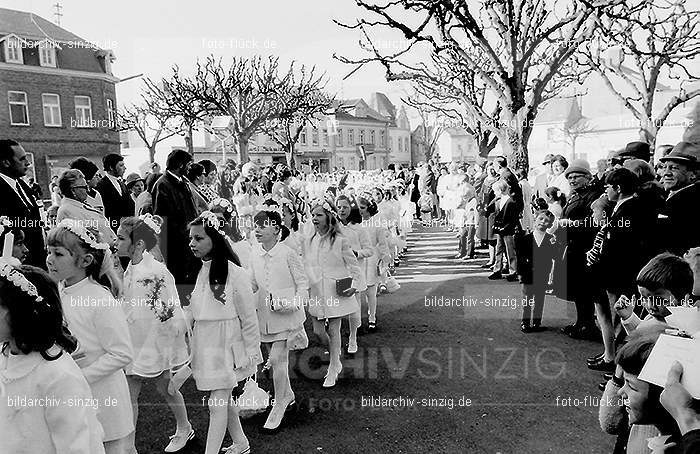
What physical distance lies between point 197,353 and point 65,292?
1.02m

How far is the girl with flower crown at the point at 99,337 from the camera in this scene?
2787 millimetres

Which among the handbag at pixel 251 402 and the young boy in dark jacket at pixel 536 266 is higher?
the young boy in dark jacket at pixel 536 266

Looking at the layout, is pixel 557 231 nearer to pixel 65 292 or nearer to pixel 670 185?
pixel 670 185

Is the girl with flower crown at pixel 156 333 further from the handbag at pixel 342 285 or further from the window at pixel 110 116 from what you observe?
the window at pixel 110 116

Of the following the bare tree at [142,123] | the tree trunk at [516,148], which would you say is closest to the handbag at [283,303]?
the tree trunk at [516,148]

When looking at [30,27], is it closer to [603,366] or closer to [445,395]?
[445,395]

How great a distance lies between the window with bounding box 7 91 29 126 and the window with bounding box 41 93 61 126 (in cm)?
92

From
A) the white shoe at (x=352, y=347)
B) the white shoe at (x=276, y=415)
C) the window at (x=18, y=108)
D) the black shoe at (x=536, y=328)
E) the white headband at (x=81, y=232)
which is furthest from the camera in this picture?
the window at (x=18, y=108)

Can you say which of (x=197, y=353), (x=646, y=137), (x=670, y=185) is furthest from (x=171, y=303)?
(x=646, y=137)

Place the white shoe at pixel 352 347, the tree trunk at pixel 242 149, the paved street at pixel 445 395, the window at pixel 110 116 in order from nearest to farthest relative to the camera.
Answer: the paved street at pixel 445 395, the white shoe at pixel 352 347, the tree trunk at pixel 242 149, the window at pixel 110 116

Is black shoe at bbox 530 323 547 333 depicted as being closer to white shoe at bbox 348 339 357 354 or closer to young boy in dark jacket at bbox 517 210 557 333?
young boy in dark jacket at bbox 517 210 557 333

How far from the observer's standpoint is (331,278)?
17.9 feet

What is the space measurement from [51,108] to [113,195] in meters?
26.2

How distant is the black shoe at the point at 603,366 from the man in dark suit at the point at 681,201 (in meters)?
1.33
